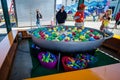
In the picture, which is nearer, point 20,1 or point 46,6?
point 20,1

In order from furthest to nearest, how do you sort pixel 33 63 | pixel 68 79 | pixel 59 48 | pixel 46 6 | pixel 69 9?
1. pixel 69 9
2. pixel 46 6
3. pixel 33 63
4. pixel 59 48
5. pixel 68 79

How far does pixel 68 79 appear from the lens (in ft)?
3.99

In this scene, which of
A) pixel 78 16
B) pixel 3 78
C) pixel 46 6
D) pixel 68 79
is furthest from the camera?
pixel 46 6

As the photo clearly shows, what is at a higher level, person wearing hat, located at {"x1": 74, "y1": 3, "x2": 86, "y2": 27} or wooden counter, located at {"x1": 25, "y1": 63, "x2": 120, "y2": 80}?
person wearing hat, located at {"x1": 74, "y1": 3, "x2": 86, "y2": 27}

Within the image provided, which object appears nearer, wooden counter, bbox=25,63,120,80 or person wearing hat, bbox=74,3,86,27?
wooden counter, bbox=25,63,120,80

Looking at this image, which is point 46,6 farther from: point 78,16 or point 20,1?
point 78,16

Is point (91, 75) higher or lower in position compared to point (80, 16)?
lower

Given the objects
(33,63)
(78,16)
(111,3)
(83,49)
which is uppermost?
(111,3)

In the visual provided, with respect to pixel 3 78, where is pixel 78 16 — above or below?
above

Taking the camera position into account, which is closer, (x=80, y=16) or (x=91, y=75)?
(x=91, y=75)

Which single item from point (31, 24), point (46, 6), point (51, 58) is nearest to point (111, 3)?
point (46, 6)

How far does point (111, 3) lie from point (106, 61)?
466 inches

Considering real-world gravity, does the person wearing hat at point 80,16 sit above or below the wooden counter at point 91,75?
above

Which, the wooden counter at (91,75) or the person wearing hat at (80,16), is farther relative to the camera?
the person wearing hat at (80,16)
